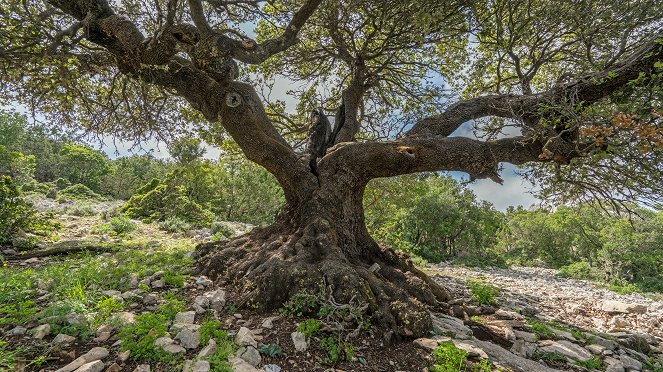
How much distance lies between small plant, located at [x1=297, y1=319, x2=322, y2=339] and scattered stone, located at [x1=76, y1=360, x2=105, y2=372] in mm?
1693

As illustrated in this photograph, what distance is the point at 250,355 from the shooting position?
2811mm

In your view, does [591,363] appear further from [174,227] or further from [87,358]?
[174,227]

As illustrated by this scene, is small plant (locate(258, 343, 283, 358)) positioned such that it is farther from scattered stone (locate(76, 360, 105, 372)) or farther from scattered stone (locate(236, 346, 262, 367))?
scattered stone (locate(76, 360, 105, 372))

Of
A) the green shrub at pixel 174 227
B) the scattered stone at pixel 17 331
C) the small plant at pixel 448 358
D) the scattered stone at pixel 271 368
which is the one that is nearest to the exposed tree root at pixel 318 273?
the small plant at pixel 448 358

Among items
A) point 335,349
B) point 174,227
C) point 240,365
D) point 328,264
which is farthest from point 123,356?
point 174,227

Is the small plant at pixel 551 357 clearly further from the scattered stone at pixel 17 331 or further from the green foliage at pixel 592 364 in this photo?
the scattered stone at pixel 17 331

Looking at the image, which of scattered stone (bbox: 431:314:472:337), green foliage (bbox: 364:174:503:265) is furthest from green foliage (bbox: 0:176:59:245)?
green foliage (bbox: 364:174:503:265)

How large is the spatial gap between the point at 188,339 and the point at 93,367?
708 mm

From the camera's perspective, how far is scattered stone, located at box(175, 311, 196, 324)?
3285 mm

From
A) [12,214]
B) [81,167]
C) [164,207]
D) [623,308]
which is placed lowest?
[623,308]

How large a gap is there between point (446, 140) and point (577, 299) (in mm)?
7160

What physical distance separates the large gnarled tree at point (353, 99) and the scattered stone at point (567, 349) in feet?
5.39

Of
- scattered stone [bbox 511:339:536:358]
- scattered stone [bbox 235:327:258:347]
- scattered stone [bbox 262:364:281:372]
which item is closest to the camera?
scattered stone [bbox 262:364:281:372]

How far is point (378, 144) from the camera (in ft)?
19.6
